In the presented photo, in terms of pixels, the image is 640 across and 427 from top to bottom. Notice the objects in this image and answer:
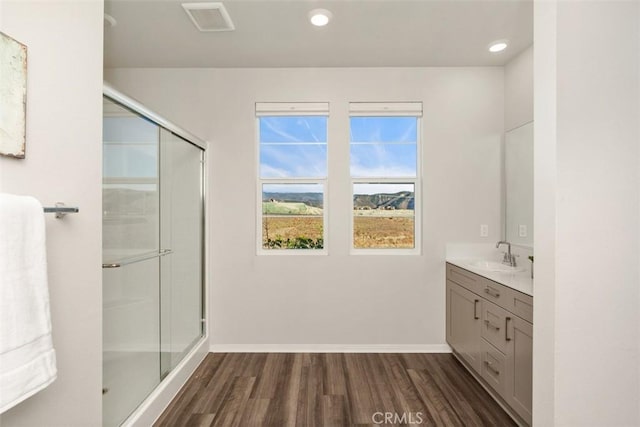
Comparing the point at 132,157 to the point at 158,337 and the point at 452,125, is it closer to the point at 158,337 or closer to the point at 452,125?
the point at 158,337

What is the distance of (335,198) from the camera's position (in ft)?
9.95

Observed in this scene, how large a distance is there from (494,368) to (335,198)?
1831 mm

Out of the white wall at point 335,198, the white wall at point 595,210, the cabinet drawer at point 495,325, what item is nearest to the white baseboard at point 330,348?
the white wall at point 335,198

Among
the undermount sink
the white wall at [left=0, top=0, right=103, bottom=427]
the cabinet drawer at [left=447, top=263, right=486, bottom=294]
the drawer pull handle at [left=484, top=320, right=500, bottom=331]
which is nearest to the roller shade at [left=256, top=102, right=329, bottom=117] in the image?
the white wall at [left=0, top=0, right=103, bottom=427]

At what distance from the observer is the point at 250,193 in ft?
9.89

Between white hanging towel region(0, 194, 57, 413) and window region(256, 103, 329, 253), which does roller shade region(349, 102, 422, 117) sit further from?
white hanging towel region(0, 194, 57, 413)

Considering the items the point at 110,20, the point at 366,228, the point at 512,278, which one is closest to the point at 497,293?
the point at 512,278

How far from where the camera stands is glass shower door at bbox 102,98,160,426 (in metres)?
1.71

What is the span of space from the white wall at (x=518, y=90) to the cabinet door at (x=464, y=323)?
1.58 metres

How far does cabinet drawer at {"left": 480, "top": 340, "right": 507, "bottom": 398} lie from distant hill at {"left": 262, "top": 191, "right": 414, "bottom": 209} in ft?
4.64

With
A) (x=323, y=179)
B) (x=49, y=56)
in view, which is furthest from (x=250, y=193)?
(x=49, y=56)

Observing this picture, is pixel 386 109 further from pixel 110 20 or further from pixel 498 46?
pixel 110 20

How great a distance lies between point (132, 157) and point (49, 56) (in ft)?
2.58

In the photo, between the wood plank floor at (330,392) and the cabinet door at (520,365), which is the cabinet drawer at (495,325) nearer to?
the cabinet door at (520,365)
